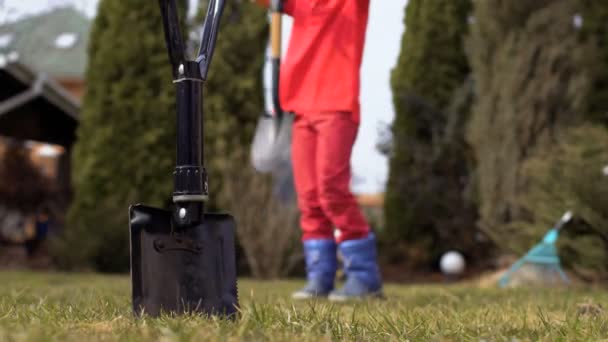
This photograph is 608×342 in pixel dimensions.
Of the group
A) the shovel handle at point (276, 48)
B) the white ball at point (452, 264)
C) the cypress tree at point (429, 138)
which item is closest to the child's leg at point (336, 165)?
the shovel handle at point (276, 48)

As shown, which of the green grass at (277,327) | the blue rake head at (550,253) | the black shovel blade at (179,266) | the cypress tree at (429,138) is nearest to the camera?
the green grass at (277,327)

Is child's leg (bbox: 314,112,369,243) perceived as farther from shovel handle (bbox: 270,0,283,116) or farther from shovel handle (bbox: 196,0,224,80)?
shovel handle (bbox: 196,0,224,80)

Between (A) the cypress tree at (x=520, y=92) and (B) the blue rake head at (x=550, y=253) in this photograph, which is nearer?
(B) the blue rake head at (x=550, y=253)

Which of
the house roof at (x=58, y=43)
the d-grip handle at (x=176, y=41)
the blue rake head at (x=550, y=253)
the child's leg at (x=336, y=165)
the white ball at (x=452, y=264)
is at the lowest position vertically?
the white ball at (x=452, y=264)

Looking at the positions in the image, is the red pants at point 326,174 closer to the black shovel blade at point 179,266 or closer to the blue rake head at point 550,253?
the black shovel blade at point 179,266

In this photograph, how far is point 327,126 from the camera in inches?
122

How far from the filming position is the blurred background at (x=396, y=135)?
22.3 feet

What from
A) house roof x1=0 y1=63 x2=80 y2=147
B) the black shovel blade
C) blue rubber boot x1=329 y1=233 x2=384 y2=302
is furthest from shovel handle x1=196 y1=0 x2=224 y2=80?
house roof x1=0 y1=63 x2=80 y2=147

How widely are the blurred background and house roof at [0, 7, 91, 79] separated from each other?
1773 millimetres

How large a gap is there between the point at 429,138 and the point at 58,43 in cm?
1224

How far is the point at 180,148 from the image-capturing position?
5.78 feet

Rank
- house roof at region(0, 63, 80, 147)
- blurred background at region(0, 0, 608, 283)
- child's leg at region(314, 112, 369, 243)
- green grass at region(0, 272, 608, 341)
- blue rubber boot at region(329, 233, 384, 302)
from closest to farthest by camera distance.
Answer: green grass at region(0, 272, 608, 341) → child's leg at region(314, 112, 369, 243) → blue rubber boot at region(329, 233, 384, 302) → blurred background at region(0, 0, 608, 283) → house roof at region(0, 63, 80, 147)

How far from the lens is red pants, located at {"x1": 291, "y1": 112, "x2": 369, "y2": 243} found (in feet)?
10.1

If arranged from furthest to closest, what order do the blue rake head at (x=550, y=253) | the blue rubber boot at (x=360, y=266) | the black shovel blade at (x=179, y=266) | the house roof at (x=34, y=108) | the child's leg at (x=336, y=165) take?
1. the house roof at (x=34, y=108)
2. the blue rake head at (x=550, y=253)
3. the blue rubber boot at (x=360, y=266)
4. the child's leg at (x=336, y=165)
5. the black shovel blade at (x=179, y=266)
